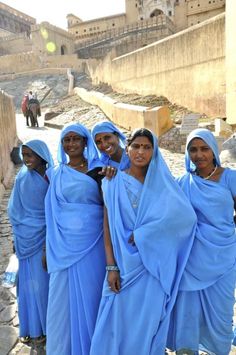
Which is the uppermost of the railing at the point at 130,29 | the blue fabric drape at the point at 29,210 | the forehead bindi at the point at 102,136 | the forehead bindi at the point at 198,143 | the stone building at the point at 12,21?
the stone building at the point at 12,21

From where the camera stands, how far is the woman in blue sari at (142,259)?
6.44ft

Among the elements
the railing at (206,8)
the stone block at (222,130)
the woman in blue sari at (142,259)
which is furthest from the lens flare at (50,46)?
the woman in blue sari at (142,259)

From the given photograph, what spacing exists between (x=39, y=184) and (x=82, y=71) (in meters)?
34.1

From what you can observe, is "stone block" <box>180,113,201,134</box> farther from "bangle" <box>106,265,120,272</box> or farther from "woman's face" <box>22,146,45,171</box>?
"bangle" <box>106,265,120,272</box>

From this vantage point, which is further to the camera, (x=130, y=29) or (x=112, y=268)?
(x=130, y=29)

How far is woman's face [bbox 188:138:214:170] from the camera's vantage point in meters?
2.25

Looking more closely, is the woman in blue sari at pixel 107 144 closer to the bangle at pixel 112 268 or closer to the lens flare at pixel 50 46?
the bangle at pixel 112 268

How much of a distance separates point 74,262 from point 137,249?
44 cm

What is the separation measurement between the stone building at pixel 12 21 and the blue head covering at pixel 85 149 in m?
51.4

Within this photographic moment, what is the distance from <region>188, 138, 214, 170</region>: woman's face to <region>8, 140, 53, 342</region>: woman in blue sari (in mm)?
1111

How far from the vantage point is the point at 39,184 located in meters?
2.54

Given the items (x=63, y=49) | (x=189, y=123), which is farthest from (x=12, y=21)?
(x=189, y=123)

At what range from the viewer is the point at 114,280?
200 cm

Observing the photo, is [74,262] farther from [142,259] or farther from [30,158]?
[30,158]
